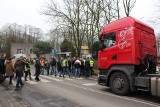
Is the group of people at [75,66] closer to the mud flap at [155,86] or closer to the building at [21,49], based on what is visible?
the mud flap at [155,86]

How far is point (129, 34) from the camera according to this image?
985cm

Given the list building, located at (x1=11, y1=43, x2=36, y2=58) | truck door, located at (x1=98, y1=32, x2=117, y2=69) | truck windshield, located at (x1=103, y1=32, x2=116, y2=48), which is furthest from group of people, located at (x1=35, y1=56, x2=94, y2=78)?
building, located at (x1=11, y1=43, x2=36, y2=58)

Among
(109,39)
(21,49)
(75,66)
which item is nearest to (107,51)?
(109,39)

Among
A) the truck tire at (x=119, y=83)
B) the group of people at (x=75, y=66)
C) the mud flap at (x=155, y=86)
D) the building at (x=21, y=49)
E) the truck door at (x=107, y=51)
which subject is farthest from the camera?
the building at (x=21, y=49)

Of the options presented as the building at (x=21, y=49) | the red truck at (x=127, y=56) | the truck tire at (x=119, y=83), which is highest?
the building at (x=21, y=49)

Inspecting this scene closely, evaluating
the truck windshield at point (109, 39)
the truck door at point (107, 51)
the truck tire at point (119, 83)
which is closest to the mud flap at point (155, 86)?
the truck tire at point (119, 83)

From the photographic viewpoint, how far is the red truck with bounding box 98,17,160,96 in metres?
9.60

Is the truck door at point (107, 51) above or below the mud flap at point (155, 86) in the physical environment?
above

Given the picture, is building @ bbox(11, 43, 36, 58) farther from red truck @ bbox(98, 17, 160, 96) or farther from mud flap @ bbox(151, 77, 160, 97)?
mud flap @ bbox(151, 77, 160, 97)

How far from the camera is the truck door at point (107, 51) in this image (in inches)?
415

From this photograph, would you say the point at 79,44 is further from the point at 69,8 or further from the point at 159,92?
the point at 159,92

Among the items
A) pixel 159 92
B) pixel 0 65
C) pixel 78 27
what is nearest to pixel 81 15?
pixel 78 27

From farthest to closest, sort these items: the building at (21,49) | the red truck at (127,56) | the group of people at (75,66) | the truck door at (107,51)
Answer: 1. the building at (21,49)
2. the group of people at (75,66)
3. the truck door at (107,51)
4. the red truck at (127,56)

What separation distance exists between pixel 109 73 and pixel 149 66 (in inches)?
71.5
